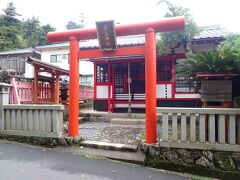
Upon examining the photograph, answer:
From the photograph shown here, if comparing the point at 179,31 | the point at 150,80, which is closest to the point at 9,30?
the point at 179,31

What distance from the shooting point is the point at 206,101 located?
19.3 ft

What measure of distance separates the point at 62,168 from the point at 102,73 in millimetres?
8337

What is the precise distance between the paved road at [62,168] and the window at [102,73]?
7.18 metres

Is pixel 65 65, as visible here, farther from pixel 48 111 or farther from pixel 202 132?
pixel 202 132

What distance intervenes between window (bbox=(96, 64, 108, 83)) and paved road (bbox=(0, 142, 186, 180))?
7.18 metres

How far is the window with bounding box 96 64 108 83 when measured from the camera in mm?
12742

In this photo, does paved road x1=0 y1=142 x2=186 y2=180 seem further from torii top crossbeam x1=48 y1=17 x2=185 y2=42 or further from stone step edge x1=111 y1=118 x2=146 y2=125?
stone step edge x1=111 y1=118 x2=146 y2=125

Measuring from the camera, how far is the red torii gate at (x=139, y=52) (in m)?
5.98

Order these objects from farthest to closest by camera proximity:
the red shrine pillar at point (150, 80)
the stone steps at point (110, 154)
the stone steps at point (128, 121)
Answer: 1. the stone steps at point (128, 121)
2. the red shrine pillar at point (150, 80)
3. the stone steps at point (110, 154)

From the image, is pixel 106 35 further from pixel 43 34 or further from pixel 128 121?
pixel 43 34

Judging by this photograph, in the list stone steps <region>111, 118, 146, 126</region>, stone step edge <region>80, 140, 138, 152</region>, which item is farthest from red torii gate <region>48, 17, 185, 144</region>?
stone steps <region>111, 118, 146, 126</region>

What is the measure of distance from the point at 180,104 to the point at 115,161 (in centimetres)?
672

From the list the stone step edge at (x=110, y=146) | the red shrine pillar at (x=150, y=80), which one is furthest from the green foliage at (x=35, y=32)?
the red shrine pillar at (x=150, y=80)

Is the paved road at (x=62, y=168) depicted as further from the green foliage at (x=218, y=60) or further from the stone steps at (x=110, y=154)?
the green foliage at (x=218, y=60)
